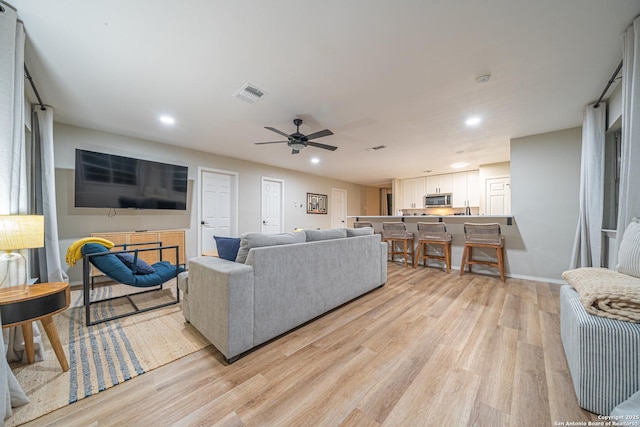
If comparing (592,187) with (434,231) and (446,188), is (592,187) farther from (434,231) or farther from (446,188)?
(446,188)

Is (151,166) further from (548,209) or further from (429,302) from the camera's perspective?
(548,209)

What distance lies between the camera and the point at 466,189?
6316mm

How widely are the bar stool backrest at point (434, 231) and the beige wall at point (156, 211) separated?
3566 millimetres

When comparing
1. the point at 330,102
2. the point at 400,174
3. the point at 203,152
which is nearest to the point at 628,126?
the point at 330,102

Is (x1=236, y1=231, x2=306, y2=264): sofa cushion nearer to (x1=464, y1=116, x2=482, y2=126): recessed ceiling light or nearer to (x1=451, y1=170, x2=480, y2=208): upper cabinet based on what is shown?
(x1=464, y1=116, x2=482, y2=126): recessed ceiling light

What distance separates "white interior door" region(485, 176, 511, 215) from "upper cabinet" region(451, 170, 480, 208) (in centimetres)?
48

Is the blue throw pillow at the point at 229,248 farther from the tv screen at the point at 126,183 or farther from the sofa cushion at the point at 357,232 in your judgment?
the tv screen at the point at 126,183

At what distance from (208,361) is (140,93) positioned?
9.27ft

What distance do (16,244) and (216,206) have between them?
3.70 meters

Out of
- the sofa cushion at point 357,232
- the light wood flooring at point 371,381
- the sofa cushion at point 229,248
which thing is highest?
the sofa cushion at point 357,232

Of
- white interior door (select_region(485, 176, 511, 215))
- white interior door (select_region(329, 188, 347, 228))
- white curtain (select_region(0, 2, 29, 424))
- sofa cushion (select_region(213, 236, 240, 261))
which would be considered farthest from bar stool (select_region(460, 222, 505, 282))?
white curtain (select_region(0, 2, 29, 424))

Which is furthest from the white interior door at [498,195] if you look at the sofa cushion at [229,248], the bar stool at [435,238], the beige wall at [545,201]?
the sofa cushion at [229,248]

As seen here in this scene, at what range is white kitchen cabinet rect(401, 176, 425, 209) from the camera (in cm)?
716

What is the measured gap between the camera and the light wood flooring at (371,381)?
3.90 ft
